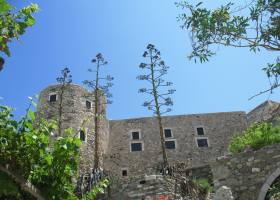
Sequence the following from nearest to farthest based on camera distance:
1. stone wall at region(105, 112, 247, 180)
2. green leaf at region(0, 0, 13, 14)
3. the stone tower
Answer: green leaf at region(0, 0, 13, 14)
the stone tower
stone wall at region(105, 112, 247, 180)

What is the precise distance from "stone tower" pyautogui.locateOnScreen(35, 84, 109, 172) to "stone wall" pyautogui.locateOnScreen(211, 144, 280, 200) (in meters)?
10.6

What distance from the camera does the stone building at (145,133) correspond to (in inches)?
817

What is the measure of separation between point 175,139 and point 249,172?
44.4 feet

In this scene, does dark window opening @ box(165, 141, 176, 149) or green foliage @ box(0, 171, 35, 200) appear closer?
green foliage @ box(0, 171, 35, 200)

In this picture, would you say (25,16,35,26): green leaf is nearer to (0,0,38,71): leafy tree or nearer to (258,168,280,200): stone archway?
(0,0,38,71): leafy tree

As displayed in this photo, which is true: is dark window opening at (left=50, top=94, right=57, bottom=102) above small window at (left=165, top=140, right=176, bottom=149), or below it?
above

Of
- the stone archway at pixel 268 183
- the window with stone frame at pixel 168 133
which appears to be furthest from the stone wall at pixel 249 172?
the window with stone frame at pixel 168 133

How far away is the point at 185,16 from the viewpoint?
517 centimetres

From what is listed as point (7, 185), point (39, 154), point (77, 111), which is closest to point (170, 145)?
point (77, 111)

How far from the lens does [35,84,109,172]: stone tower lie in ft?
64.8

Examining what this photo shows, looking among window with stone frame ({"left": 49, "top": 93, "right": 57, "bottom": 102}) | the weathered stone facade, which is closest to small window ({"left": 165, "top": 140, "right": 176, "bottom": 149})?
the weathered stone facade

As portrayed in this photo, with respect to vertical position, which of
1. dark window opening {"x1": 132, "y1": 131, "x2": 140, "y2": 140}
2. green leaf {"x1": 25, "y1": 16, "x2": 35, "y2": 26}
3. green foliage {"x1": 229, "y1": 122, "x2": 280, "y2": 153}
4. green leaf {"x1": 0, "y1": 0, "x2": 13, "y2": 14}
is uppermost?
dark window opening {"x1": 132, "y1": 131, "x2": 140, "y2": 140}

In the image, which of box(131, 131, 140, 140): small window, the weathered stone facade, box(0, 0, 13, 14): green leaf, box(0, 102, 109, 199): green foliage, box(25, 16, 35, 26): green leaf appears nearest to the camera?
box(0, 0, 13, 14): green leaf

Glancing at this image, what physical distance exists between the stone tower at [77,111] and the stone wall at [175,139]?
1.07 meters
